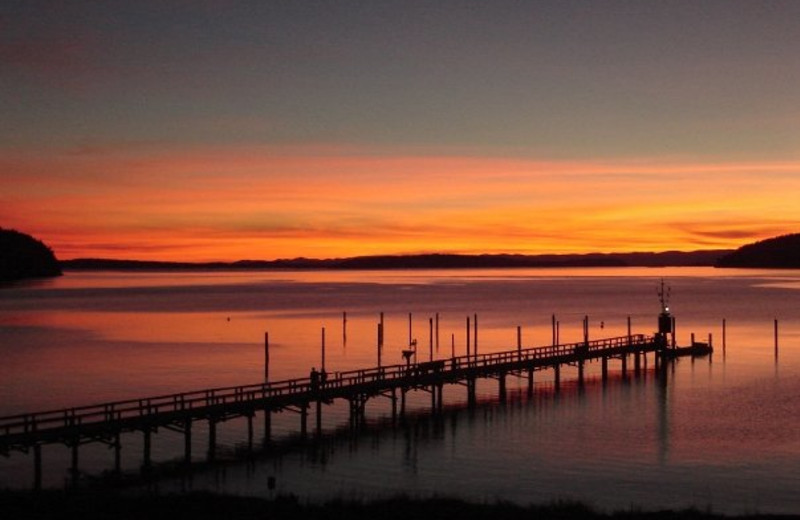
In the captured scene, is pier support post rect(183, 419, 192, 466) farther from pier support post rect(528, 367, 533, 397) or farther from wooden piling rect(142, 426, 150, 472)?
pier support post rect(528, 367, 533, 397)

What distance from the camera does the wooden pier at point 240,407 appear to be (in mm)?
33562

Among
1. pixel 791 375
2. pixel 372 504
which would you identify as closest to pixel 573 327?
pixel 791 375

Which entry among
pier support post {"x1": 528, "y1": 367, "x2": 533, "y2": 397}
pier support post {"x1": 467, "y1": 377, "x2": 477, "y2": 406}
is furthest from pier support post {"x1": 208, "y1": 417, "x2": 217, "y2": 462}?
pier support post {"x1": 528, "y1": 367, "x2": 533, "y2": 397}

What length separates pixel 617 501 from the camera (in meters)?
31.6

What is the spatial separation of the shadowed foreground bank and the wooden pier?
569cm

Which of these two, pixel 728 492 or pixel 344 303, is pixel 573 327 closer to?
pixel 344 303

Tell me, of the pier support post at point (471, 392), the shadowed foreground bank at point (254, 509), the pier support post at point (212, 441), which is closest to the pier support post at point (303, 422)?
the pier support post at point (212, 441)

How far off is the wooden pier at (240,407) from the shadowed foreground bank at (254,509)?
5688 millimetres

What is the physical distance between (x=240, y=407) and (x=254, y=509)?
1384cm

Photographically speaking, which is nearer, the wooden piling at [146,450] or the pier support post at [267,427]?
the wooden piling at [146,450]

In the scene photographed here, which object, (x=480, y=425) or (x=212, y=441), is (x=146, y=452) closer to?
(x=212, y=441)

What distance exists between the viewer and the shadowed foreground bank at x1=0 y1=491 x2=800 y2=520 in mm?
25281

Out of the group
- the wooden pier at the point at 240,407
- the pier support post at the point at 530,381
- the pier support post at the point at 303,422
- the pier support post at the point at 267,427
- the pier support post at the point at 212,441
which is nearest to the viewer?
the wooden pier at the point at 240,407

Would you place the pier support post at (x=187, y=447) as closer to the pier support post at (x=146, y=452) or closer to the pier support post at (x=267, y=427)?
the pier support post at (x=146, y=452)
